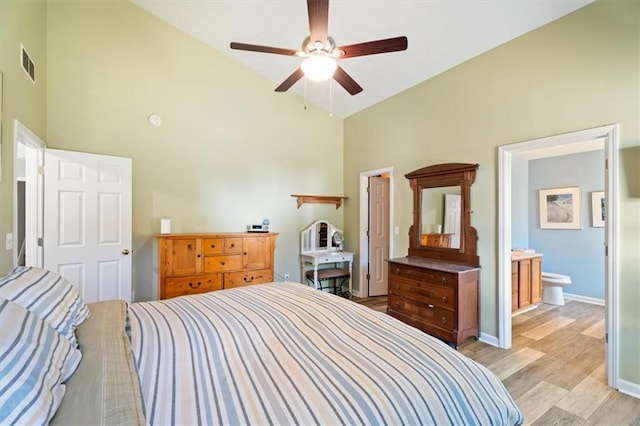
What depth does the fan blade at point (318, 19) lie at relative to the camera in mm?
1702

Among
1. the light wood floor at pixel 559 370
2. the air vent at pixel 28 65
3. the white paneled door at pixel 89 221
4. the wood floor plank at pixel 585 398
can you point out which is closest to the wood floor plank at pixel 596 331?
the light wood floor at pixel 559 370

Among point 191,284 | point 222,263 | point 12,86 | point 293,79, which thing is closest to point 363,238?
point 222,263

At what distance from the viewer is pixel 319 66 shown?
200 centimetres

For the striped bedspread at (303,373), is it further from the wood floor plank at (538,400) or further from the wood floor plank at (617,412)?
the wood floor plank at (617,412)

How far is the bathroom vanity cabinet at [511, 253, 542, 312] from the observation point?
390 centimetres

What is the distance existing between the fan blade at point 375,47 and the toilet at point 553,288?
429cm

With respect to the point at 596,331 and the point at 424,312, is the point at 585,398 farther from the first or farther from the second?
the point at 596,331

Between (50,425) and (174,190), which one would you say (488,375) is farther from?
(174,190)

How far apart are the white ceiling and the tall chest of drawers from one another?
2.34 m

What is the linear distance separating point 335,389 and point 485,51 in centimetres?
353

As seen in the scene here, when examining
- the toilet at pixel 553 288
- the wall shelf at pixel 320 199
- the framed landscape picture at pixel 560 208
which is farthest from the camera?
the wall shelf at pixel 320 199

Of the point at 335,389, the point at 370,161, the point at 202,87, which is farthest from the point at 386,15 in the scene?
the point at 335,389

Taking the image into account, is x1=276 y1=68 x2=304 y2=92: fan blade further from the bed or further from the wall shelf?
the wall shelf

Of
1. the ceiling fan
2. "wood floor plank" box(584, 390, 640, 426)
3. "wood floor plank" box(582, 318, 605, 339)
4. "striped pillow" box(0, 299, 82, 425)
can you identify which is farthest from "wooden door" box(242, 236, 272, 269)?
"wood floor plank" box(582, 318, 605, 339)
